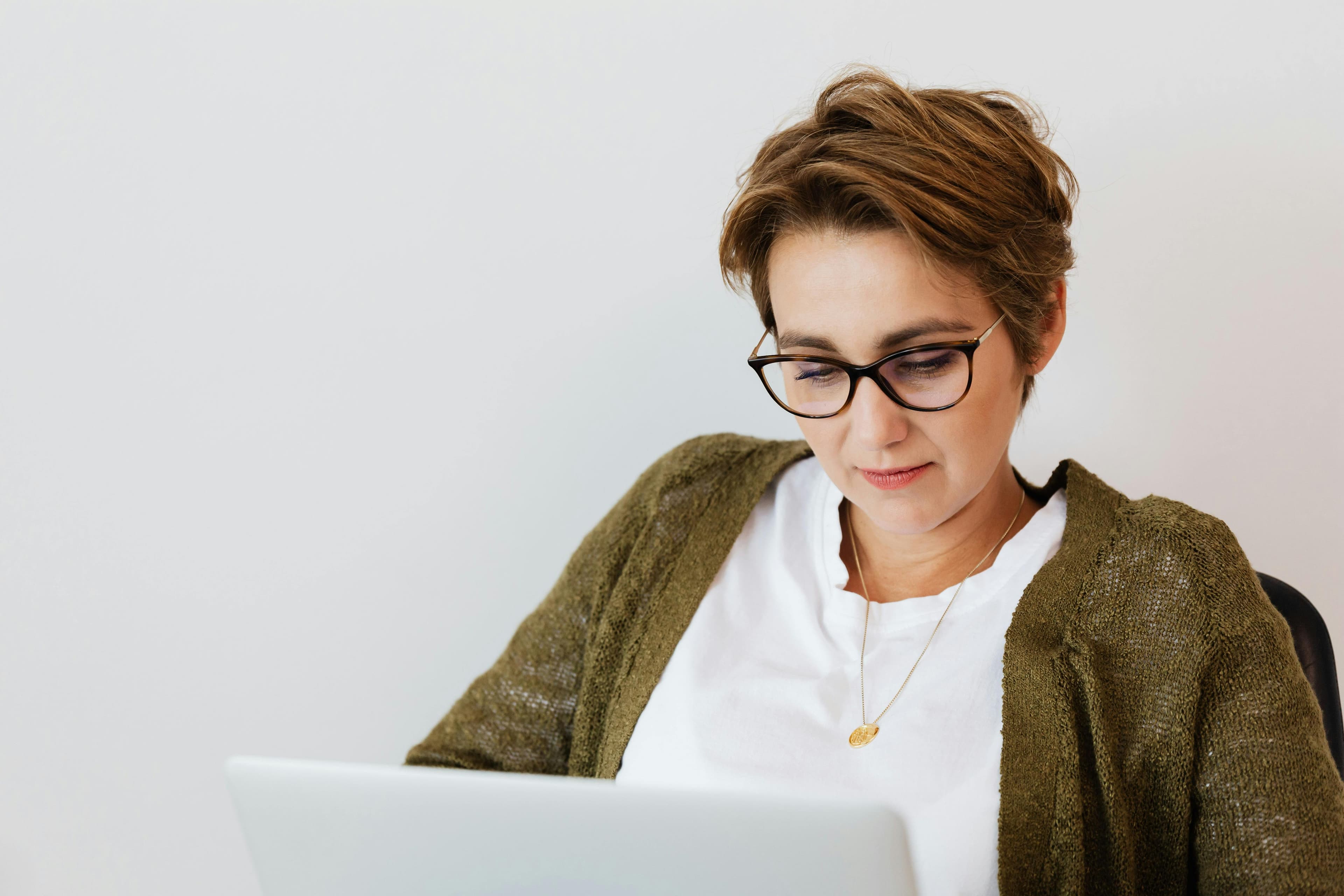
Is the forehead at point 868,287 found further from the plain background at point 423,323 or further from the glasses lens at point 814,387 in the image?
the plain background at point 423,323

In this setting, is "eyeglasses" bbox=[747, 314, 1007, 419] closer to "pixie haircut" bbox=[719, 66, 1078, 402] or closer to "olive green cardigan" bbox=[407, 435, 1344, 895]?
"pixie haircut" bbox=[719, 66, 1078, 402]

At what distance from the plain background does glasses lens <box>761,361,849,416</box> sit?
0.50 metres

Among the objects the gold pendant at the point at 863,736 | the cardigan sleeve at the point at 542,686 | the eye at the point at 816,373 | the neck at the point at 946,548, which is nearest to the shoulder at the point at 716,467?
the cardigan sleeve at the point at 542,686

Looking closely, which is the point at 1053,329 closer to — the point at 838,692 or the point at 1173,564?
the point at 1173,564

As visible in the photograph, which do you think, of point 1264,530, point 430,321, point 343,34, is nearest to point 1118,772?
point 1264,530

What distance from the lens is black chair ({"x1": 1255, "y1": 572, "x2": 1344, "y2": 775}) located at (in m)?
1.20

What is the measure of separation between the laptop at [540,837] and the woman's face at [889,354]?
1.79 ft

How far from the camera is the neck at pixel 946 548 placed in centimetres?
135

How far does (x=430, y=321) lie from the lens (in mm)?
1710

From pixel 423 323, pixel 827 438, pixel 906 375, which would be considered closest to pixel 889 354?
pixel 906 375

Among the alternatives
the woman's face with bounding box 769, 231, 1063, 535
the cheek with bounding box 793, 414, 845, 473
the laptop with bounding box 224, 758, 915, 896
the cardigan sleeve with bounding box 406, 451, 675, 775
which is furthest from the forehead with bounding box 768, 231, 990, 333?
the laptop with bounding box 224, 758, 915, 896

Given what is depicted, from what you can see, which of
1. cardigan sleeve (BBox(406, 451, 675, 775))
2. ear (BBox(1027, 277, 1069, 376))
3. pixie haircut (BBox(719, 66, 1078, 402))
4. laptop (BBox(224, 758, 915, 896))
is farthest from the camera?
cardigan sleeve (BBox(406, 451, 675, 775))

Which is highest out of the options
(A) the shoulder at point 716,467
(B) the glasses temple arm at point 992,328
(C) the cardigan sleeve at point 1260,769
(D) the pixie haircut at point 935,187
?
(D) the pixie haircut at point 935,187

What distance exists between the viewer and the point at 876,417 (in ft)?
3.80
